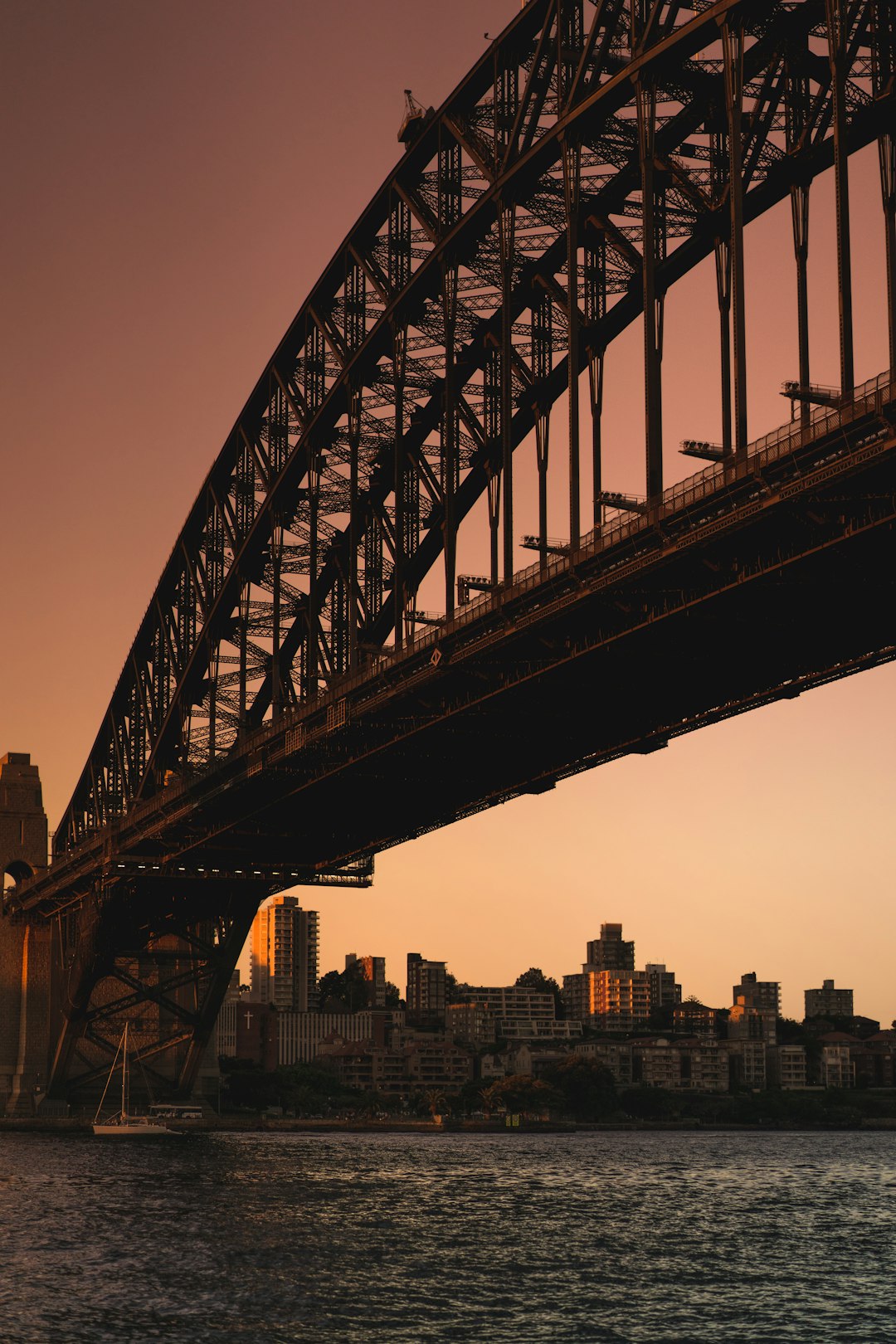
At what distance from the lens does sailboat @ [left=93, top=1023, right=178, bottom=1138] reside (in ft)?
353

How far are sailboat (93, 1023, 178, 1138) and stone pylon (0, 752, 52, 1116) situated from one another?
5186 millimetres

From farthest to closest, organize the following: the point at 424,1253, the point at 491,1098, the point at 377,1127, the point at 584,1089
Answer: the point at 584,1089 < the point at 491,1098 < the point at 377,1127 < the point at 424,1253

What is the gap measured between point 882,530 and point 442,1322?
1882cm

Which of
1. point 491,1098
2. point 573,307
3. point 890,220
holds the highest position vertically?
point 573,307

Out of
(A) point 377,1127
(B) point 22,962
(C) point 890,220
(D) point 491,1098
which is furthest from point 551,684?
(D) point 491,1098

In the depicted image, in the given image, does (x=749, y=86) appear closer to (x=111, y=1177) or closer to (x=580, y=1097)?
(x=111, y=1177)

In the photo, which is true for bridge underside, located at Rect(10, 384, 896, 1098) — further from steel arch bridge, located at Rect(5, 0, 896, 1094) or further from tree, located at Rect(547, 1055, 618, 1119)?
tree, located at Rect(547, 1055, 618, 1119)

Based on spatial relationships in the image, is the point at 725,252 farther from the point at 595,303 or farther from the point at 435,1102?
the point at 435,1102

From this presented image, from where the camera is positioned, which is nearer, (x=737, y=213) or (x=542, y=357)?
(x=737, y=213)

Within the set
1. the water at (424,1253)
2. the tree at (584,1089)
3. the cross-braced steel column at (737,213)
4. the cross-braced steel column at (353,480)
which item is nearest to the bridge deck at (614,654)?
the cross-braced steel column at (737,213)

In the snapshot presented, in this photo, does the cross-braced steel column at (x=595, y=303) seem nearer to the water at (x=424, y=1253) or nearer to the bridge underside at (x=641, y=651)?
the bridge underside at (x=641, y=651)

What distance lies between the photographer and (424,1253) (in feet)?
161

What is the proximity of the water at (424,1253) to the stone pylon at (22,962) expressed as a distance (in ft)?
86.8

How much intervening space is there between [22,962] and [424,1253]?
250 feet
